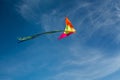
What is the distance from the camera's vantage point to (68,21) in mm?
27344

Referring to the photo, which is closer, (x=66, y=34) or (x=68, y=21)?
(x=66, y=34)

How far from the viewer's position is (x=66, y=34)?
78.5 feet

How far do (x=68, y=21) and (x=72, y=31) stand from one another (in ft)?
11.0

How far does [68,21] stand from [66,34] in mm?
4269

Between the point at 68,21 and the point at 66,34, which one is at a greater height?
the point at 68,21

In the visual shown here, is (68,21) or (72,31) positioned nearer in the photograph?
(72,31)

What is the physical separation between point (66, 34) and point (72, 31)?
4.50 feet

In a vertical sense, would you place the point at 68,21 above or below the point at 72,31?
above

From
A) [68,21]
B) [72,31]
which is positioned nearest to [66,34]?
[72,31]

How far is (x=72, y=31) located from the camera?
80.9ft

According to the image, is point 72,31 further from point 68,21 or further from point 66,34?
point 68,21
